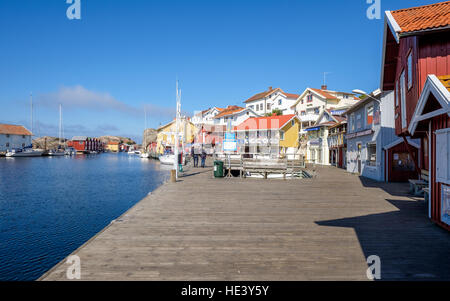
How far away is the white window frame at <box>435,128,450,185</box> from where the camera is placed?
6711 millimetres

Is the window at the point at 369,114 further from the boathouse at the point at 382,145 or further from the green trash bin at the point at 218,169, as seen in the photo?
the green trash bin at the point at 218,169

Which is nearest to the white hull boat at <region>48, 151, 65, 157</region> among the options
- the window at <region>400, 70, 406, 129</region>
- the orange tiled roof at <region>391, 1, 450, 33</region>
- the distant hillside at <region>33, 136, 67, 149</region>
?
the distant hillside at <region>33, 136, 67, 149</region>

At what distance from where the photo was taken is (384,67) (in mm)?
15203

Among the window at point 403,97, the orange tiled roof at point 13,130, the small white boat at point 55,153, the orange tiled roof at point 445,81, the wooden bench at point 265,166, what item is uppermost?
the orange tiled roof at point 13,130

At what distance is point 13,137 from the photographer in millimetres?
94750

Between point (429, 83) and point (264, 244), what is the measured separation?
5118 millimetres

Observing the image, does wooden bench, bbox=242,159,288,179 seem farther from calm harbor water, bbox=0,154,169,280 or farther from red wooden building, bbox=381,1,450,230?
red wooden building, bbox=381,1,450,230

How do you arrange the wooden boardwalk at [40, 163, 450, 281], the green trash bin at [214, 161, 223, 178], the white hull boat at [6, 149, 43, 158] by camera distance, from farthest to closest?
the white hull boat at [6, 149, 43, 158], the green trash bin at [214, 161, 223, 178], the wooden boardwalk at [40, 163, 450, 281]

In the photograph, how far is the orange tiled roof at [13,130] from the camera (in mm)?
92250

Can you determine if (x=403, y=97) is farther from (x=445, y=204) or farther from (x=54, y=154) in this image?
(x=54, y=154)

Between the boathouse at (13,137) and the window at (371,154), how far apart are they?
10673 cm

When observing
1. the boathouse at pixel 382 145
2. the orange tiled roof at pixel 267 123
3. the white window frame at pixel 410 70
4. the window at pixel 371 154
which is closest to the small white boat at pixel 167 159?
the orange tiled roof at pixel 267 123

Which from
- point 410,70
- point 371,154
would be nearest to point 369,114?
point 371,154

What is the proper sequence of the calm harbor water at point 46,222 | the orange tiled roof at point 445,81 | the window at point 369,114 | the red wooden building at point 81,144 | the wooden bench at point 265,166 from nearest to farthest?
the orange tiled roof at point 445,81 < the calm harbor water at point 46,222 < the wooden bench at point 265,166 < the window at point 369,114 < the red wooden building at point 81,144
